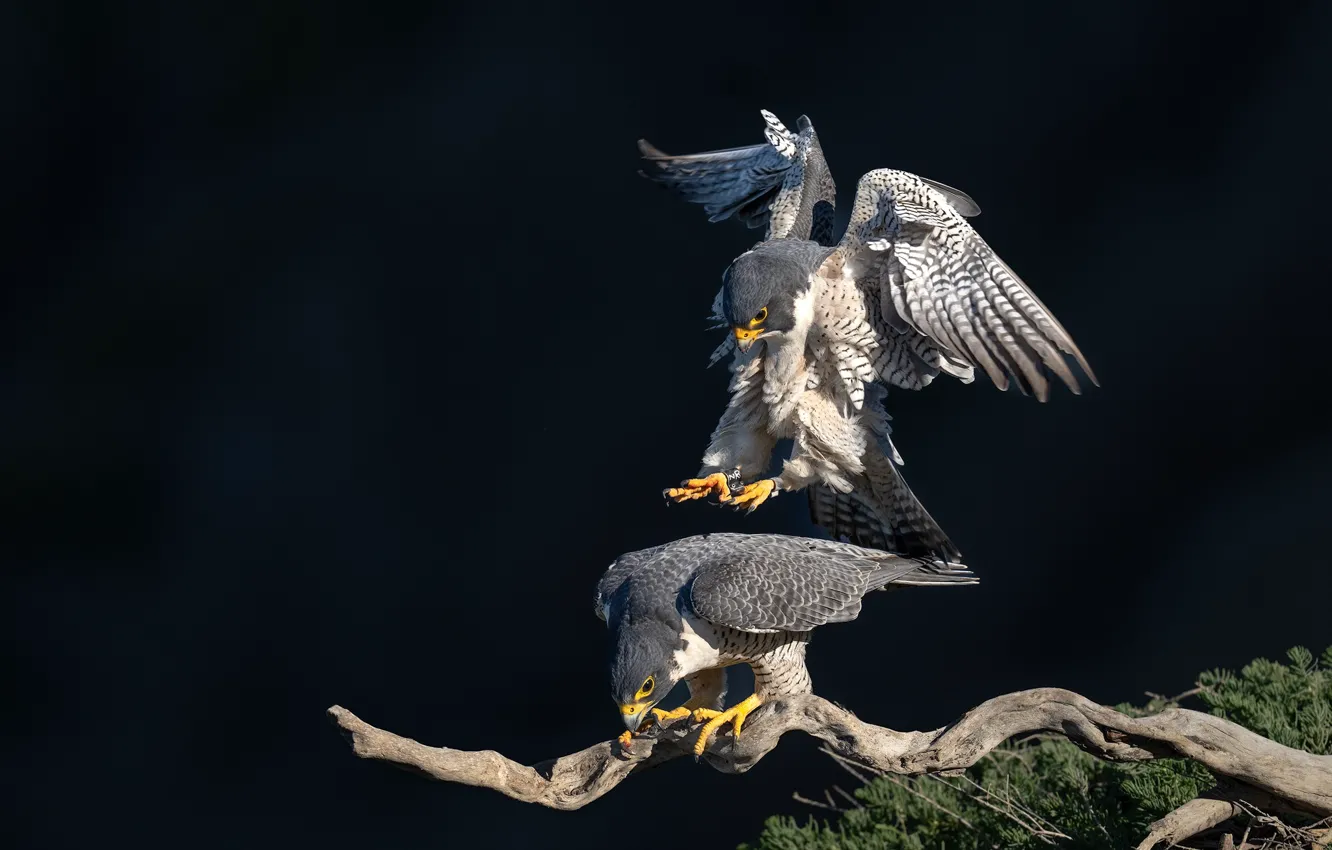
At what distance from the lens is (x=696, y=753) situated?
2.56m

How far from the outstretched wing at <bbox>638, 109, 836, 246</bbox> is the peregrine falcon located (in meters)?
0.83

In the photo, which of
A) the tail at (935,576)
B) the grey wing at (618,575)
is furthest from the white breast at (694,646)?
the tail at (935,576)

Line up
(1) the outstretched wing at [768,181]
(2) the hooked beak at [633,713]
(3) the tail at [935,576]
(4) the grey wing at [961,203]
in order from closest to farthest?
(2) the hooked beak at [633,713] → (3) the tail at [935,576] → (4) the grey wing at [961,203] → (1) the outstretched wing at [768,181]

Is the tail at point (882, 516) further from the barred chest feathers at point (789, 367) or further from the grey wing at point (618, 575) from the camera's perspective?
the grey wing at point (618, 575)

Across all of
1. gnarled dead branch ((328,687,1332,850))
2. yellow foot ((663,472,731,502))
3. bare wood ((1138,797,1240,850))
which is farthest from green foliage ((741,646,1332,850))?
yellow foot ((663,472,731,502))

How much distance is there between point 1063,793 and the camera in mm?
3416

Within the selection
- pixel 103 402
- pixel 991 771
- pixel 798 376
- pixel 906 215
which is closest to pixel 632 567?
pixel 798 376

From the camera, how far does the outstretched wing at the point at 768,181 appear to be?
322cm

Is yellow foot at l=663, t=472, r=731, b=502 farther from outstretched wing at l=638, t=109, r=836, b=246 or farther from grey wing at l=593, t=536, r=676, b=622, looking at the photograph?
outstretched wing at l=638, t=109, r=836, b=246

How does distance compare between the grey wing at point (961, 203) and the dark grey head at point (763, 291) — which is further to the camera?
the grey wing at point (961, 203)

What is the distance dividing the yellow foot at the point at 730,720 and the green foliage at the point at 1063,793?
66 cm

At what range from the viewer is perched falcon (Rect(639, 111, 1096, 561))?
8.31 feet

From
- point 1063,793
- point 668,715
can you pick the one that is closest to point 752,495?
point 668,715

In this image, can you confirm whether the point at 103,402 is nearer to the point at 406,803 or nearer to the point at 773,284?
the point at 406,803
